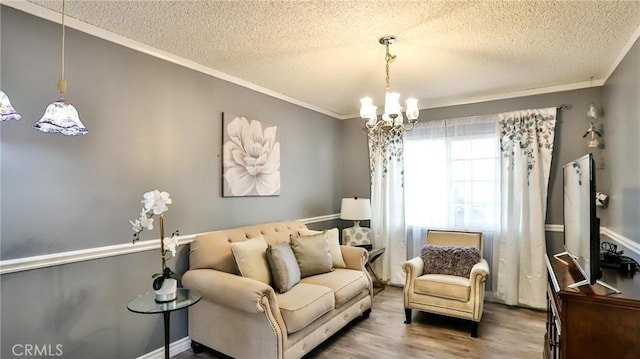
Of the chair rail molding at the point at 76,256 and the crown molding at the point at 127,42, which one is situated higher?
the crown molding at the point at 127,42

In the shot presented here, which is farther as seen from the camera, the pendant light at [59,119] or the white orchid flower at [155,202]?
the white orchid flower at [155,202]

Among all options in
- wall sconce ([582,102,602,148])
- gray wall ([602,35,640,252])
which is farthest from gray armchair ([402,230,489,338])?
wall sconce ([582,102,602,148])

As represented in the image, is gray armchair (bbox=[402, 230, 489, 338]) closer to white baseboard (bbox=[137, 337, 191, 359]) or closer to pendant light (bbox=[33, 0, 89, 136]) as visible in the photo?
white baseboard (bbox=[137, 337, 191, 359])

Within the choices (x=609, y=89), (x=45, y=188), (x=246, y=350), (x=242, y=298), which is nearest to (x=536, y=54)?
→ (x=609, y=89)

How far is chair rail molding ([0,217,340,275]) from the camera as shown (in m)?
1.91

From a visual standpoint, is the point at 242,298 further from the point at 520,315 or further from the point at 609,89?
the point at 609,89

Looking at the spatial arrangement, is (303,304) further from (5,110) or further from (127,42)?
(127,42)

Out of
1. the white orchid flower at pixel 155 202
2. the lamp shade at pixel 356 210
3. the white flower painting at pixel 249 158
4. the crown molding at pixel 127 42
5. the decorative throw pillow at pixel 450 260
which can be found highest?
the crown molding at pixel 127 42

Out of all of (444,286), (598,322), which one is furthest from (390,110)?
(444,286)

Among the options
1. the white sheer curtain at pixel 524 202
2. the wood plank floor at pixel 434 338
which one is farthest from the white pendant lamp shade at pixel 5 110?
the white sheer curtain at pixel 524 202

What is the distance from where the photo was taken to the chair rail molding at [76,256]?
6.25 feet

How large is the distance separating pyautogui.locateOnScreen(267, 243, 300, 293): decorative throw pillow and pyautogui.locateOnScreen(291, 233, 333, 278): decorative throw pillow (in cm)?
22

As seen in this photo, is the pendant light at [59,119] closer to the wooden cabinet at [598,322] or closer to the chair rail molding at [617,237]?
the wooden cabinet at [598,322]

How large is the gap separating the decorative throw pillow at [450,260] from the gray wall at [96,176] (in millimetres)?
2132
